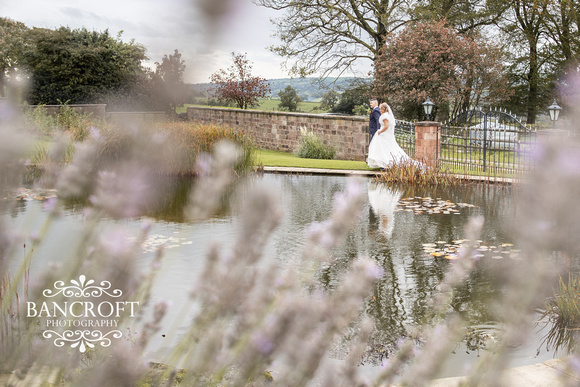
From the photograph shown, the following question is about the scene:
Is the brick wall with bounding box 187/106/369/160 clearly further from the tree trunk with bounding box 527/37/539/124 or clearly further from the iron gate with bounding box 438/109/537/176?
the tree trunk with bounding box 527/37/539/124

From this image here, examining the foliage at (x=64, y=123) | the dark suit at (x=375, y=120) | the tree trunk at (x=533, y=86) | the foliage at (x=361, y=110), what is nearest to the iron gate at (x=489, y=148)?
the dark suit at (x=375, y=120)

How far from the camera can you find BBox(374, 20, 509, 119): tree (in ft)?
76.0

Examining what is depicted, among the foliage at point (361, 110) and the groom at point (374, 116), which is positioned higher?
the foliage at point (361, 110)

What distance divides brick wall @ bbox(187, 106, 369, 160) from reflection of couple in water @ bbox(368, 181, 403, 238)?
6366 millimetres

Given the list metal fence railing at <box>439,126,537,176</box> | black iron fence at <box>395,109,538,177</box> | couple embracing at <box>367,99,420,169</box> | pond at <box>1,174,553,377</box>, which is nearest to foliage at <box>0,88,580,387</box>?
pond at <box>1,174,553,377</box>

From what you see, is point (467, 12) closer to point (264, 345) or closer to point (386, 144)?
point (386, 144)

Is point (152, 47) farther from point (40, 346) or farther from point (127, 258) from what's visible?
point (40, 346)

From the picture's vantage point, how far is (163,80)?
0.75 metres

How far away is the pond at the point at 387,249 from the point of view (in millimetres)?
3854

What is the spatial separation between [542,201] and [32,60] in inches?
1075

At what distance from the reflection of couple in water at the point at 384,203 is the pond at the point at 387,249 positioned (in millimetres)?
18

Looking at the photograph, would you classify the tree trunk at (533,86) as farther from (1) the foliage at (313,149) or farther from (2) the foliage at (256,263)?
(2) the foliage at (256,263)

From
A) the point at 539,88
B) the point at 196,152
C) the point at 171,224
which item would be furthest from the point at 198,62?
the point at 539,88

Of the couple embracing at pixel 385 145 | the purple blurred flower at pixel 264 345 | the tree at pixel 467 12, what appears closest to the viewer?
the purple blurred flower at pixel 264 345
